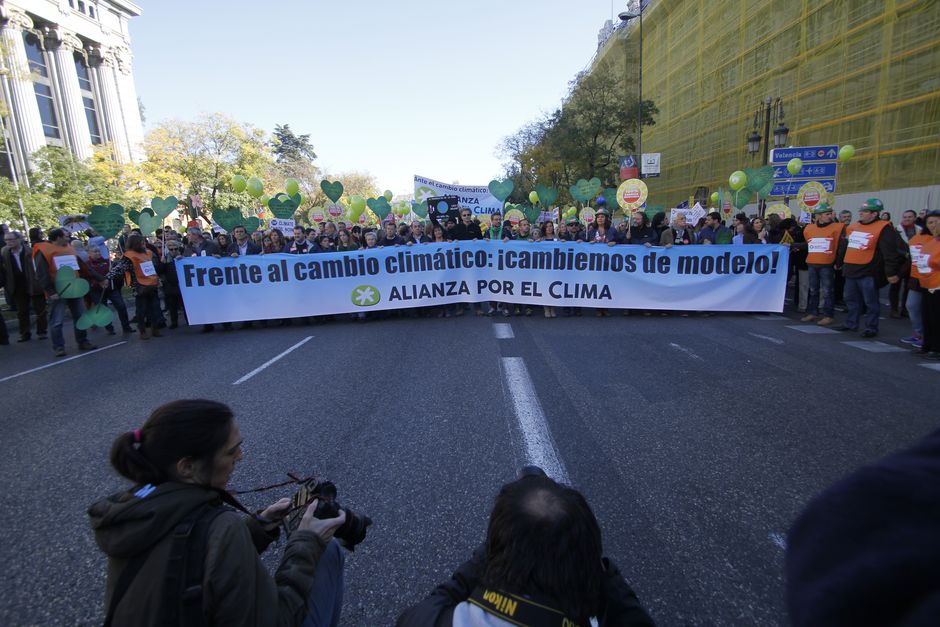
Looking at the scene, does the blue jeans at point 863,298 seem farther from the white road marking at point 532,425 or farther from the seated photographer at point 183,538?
the seated photographer at point 183,538

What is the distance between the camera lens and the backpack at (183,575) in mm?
1371

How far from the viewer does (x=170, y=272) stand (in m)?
10.2

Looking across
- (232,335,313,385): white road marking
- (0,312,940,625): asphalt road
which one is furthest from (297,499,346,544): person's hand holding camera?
(232,335,313,385): white road marking

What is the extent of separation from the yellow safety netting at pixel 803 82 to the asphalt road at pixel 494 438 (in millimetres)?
15888

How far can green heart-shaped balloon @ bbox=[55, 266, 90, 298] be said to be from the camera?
8492 millimetres

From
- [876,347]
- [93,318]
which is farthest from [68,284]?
[876,347]

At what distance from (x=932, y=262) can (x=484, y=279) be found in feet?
22.8

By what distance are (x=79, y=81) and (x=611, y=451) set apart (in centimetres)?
5868

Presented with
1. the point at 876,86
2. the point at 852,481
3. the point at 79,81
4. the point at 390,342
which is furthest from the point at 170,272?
the point at 79,81

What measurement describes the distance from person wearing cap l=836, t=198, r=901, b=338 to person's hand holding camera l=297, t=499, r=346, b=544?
886cm

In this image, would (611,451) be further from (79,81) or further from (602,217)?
(79,81)

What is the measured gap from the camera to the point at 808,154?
15.8 meters

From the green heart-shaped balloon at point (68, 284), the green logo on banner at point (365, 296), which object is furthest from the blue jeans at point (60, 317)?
the green logo on banner at point (365, 296)

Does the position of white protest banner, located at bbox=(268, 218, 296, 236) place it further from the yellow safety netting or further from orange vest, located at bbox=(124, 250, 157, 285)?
the yellow safety netting
